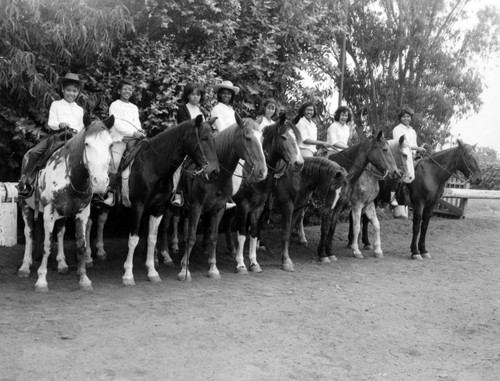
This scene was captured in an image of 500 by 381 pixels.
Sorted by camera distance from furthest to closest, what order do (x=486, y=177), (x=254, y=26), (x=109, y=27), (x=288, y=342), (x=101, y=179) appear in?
(x=486, y=177) < (x=254, y=26) < (x=109, y=27) < (x=101, y=179) < (x=288, y=342)

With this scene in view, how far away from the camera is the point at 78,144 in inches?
260

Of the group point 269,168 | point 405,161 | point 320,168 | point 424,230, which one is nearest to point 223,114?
point 269,168

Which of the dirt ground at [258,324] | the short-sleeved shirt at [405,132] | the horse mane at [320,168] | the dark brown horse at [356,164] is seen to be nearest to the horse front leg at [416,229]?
the dirt ground at [258,324]

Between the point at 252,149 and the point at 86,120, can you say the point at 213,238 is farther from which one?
the point at 86,120

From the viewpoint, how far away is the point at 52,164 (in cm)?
704

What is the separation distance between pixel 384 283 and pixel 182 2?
6.01 meters

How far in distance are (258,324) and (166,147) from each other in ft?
8.84

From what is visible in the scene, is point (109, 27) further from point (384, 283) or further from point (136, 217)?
point (384, 283)

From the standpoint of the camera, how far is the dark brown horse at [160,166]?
22.9ft

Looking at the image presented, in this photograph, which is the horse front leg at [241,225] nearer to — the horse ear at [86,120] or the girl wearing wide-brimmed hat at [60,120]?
the girl wearing wide-brimmed hat at [60,120]

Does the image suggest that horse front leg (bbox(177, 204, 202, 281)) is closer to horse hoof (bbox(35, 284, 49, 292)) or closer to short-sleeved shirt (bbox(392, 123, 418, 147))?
horse hoof (bbox(35, 284, 49, 292))

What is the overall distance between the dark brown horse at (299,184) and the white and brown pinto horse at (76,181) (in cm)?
317

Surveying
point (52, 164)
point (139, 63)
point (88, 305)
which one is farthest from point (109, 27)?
point (88, 305)

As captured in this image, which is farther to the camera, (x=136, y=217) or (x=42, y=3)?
(x=42, y=3)
